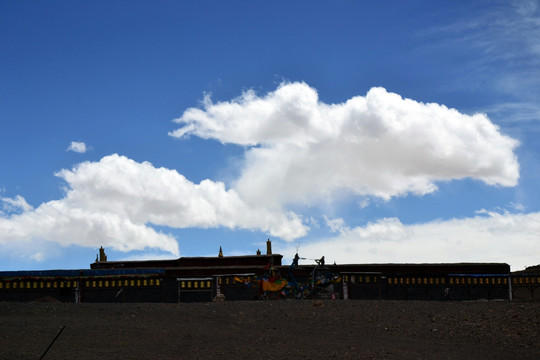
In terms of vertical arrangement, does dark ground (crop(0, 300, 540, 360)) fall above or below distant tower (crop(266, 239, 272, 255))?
below

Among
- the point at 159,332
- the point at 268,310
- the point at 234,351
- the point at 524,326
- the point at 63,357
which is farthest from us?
the point at 268,310

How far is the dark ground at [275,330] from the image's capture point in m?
18.0

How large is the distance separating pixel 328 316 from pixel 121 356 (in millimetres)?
9279

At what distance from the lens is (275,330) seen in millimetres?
21578

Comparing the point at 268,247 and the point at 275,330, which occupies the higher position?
the point at 268,247

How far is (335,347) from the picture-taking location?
61.4ft

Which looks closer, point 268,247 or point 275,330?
point 275,330

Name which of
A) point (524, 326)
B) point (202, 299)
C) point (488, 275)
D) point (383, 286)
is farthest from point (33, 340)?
point (488, 275)

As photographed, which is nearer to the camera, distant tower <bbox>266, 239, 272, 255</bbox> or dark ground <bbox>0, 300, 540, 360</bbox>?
dark ground <bbox>0, 300, 540, 360</bbox>

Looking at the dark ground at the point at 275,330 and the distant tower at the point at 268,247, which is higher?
the distant tower at the point at 268,247

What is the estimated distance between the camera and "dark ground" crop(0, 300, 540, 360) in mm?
18000

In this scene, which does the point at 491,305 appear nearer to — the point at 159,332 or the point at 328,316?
the point at 328,316

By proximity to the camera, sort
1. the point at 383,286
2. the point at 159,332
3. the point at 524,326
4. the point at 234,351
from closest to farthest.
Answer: the point at 234,351 → the point at 159,332 → the point at 524,326 → the point at 383,286

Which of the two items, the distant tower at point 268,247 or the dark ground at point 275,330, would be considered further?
the distant tower at point 268,247
